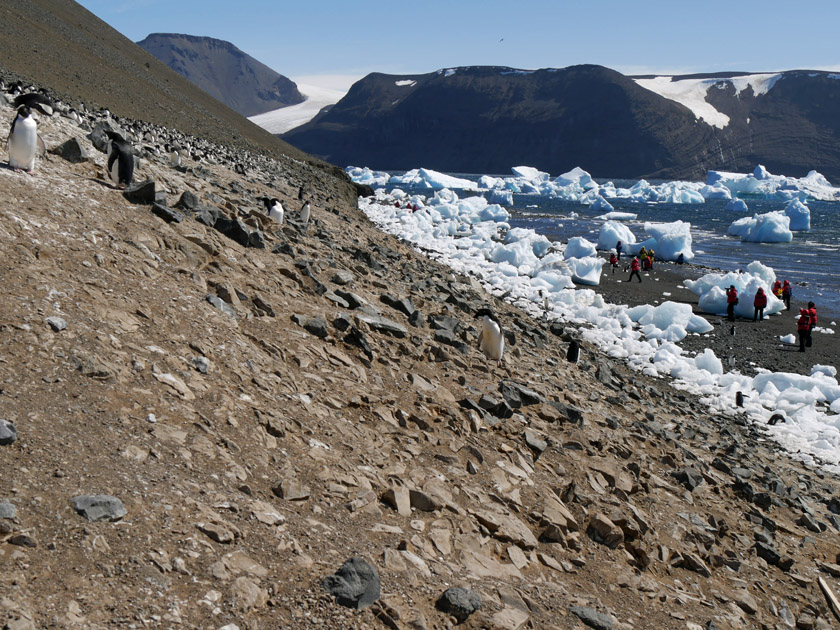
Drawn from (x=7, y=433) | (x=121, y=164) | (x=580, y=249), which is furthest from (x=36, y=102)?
(x=580, y=249)

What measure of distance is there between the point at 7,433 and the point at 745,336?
57.2ft

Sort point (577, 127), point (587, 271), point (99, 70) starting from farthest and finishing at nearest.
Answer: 1. point (577, 127)
2. point (99, 70)
3. point (587, 271)

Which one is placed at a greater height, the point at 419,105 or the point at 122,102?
the point at 419,105

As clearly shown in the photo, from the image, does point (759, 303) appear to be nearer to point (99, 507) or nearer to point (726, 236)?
point (99, 507)

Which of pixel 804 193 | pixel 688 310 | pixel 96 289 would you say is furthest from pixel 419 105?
pixel 96 289

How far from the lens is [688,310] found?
17.3 metres

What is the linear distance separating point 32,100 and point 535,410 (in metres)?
6.06

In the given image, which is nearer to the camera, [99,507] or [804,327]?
[99,507]

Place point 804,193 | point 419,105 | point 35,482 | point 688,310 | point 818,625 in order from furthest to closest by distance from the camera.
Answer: point 419,105 < point 804,193 < point 688,310 < point 818,625 < point 35,482

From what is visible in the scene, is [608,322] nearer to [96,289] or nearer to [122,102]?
[96,289]

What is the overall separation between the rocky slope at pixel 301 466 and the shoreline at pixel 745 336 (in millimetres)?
7210

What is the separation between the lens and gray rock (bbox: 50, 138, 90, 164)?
7.13 meters

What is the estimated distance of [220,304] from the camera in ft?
19.0

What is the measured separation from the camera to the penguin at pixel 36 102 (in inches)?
279
